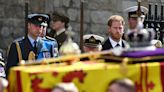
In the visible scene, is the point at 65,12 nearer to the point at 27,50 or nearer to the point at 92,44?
the point at 27,50

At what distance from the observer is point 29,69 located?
3318 millimetres

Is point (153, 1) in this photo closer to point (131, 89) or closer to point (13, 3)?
point (13, 3)

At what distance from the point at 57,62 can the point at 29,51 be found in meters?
2.17

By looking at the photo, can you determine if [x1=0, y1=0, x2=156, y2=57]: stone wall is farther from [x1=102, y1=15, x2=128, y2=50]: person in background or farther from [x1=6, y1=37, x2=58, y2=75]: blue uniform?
[x1=102, y1=15, x2=128, y2=50]: person in background

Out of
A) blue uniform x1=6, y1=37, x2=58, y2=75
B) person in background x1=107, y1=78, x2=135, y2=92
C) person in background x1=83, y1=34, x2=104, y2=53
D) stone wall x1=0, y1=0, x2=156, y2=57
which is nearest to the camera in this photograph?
person in background x1=107, y1=78, x2=135, y2=92

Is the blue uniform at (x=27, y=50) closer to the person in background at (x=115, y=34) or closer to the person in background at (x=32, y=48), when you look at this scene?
the person in background at (x=32, y=48)

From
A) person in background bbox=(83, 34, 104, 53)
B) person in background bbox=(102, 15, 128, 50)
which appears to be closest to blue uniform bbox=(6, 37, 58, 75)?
person in background bbox=(83, 34, 104, 53)

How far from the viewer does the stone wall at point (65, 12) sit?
8781mm

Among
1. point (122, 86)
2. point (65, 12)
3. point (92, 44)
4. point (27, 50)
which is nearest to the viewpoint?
point (122, 86)

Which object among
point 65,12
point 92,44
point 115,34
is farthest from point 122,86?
point 65,12

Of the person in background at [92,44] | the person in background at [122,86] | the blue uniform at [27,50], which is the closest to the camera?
the person in background at [122,86]

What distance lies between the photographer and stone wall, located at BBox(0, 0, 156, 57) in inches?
346

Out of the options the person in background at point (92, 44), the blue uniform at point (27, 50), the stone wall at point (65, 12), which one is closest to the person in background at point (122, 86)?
the person in background at point (92, 44)

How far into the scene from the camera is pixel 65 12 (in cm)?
927
